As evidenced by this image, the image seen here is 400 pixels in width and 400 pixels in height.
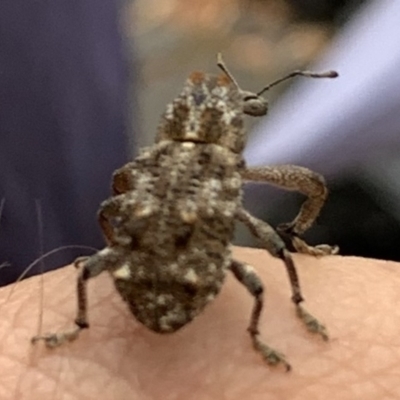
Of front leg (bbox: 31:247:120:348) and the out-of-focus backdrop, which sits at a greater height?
front leg (bbox: 31:247:120:348)

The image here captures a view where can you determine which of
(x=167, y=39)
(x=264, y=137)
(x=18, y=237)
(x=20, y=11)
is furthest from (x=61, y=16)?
(x=167, y=39)

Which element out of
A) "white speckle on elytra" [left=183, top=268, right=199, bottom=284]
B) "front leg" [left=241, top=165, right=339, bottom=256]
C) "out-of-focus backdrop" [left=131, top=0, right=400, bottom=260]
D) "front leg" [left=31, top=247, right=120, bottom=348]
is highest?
"white speckle on elytra" [left=183, top=268, right=199, bottom=284]

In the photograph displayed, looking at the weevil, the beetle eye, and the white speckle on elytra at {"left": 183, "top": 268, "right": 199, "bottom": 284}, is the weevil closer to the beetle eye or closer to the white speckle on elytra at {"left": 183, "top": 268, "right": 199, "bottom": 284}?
the white speckle on elytra at {"left": 183, "top": 268, "right": 199, "bottom": 284}

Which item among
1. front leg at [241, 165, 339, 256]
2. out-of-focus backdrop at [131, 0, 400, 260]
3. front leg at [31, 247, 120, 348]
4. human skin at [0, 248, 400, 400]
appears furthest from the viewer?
out-of-focus backdrop at [131, 0, 400, 260]

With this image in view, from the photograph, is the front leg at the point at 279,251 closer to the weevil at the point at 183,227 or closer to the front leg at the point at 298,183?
the weevil at the point at 183,227

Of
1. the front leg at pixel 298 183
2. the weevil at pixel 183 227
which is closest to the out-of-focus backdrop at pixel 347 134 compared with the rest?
the front leg at pixel 298 183

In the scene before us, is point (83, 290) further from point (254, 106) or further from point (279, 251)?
point (254, 106)

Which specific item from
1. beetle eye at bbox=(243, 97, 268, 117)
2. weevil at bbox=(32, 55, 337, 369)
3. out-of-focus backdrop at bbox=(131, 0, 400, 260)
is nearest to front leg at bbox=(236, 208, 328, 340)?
weevil at bbox=(32, 55, 337, 369)

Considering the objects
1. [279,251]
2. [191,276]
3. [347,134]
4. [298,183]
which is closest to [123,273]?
[191,276]
